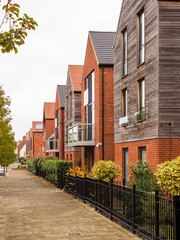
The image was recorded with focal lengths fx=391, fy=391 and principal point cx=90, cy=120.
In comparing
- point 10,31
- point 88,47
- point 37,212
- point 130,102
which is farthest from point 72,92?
point 10,31

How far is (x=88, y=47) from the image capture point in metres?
27.9

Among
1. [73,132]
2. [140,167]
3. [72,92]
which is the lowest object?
[140,167]

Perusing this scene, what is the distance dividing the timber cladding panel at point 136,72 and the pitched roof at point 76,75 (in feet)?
46.9

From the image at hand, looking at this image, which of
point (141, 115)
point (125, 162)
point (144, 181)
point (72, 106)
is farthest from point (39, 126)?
point (144, 181)

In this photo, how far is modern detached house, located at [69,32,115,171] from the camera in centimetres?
2477

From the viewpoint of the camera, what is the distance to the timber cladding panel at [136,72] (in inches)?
597

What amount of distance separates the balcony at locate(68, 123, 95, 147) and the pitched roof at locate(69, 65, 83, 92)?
771cm

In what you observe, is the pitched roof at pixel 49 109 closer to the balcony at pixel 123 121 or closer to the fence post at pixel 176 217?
the balcony at pixel 123 121

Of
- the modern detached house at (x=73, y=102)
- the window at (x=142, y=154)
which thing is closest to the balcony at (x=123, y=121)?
the window at (x=142, y=154)

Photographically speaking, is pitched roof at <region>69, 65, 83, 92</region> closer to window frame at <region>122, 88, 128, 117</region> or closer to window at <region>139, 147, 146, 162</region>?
window frame at <region>122, 88, 128, 117</region>

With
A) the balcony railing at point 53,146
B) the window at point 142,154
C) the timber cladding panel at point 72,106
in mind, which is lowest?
the window at point 142,154

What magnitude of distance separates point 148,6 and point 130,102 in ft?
14.8

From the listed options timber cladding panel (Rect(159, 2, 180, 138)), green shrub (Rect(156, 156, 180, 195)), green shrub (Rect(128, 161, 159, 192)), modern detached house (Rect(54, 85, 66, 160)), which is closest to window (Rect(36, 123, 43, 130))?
modern detached house (Rect(54, 85, 66, 160))

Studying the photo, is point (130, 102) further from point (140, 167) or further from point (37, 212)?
point (37, 212)
